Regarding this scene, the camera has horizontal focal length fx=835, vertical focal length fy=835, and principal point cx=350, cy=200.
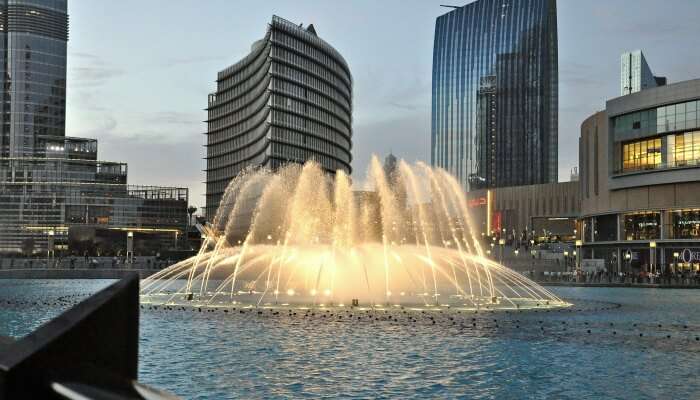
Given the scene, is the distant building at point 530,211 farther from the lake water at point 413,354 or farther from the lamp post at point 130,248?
the lake water at point 413,354

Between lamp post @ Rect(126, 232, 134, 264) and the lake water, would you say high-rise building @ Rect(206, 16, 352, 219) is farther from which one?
the lake water

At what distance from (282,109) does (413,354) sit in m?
135

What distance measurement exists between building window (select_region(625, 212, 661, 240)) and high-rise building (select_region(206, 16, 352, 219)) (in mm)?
72009

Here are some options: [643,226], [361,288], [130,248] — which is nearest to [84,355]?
[361,288]

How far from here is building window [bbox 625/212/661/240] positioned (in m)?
99.6

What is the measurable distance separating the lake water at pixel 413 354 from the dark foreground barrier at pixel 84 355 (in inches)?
464

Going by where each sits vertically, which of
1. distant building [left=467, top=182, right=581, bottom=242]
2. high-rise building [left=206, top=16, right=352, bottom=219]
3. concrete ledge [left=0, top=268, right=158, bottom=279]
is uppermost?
high-rise building [left=206, top=16, right=352, bottom=219]

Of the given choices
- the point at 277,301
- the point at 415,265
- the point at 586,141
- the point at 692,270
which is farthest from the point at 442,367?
the point at 586,141

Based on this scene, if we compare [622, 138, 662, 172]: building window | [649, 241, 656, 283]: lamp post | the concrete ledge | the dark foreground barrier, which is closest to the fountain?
the concrete ledge

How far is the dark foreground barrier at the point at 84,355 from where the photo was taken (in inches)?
202

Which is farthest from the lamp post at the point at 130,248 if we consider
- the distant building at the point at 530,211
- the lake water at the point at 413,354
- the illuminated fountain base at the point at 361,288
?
the lake water at the point at 413,354

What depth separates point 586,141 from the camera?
11194 centimetres

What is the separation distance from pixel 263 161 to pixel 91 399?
152777 millimetres

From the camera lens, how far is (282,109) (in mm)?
157375
